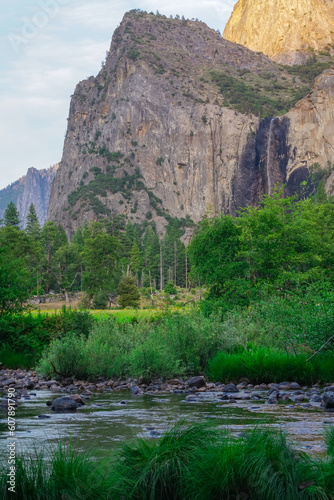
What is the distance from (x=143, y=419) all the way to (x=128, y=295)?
60795 mm

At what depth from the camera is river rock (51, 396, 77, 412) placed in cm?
1091

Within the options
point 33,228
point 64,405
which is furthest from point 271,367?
point 33,228

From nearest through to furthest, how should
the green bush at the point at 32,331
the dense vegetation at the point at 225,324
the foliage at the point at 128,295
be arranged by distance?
the dense vegetation at the point at 225,324 < the green bush at the point at 32,331 < the foliage at the point at 128,295

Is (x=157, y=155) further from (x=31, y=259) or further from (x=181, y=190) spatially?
(x=31, y=259)

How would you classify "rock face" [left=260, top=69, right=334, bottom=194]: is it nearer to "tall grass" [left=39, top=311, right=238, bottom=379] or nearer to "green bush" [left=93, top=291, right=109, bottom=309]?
"green bush" [left=93, top=291, right=109, bottom=309]

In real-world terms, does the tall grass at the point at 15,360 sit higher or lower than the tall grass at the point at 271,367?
lower

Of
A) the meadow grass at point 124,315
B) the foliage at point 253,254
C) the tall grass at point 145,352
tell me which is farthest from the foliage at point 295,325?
the foliage at point 253,254

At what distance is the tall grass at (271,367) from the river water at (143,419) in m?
1.84

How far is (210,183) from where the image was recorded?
582 feet

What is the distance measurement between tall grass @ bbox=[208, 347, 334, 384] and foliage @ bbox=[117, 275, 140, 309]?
5391 centimetres

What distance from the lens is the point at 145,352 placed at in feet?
51.0

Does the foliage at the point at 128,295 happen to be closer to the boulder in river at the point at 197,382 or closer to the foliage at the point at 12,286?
the foliage at the point at 12,286

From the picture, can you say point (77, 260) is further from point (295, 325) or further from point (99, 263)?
point (295, 325)

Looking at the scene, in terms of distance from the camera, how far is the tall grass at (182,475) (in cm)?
471
